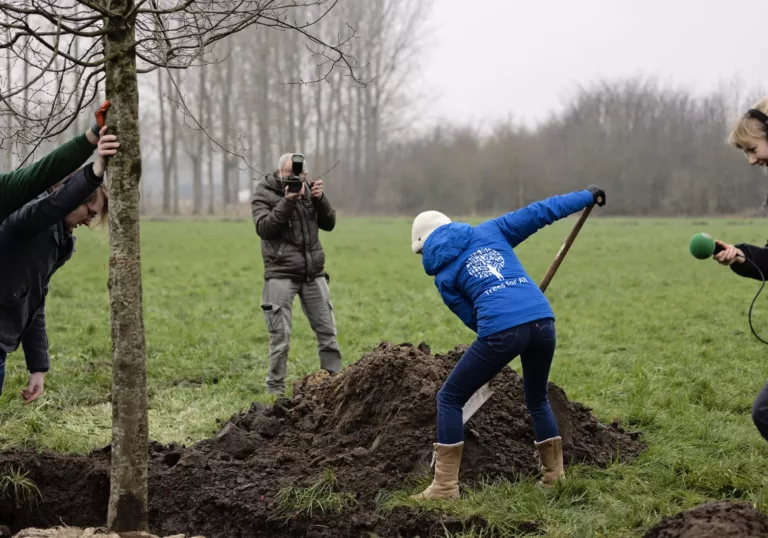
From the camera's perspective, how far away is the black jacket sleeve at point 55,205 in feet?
11.6

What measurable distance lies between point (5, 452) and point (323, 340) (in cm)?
300

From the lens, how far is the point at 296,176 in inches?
263

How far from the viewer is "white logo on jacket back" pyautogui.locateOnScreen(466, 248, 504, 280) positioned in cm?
406

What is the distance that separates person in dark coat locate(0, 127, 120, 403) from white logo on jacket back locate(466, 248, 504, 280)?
6.24 ft

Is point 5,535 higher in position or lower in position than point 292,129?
lower

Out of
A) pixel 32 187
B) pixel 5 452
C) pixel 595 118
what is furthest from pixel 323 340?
pixel 595 118

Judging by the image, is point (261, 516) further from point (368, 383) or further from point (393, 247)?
point (393, 247)

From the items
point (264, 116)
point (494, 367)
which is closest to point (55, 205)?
point (494, 367)

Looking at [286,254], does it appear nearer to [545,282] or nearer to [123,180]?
[545,282]

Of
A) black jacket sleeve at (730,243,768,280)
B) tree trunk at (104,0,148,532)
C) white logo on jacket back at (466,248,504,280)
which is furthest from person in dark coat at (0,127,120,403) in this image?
black jacket sleeve at (730,243,768,280)

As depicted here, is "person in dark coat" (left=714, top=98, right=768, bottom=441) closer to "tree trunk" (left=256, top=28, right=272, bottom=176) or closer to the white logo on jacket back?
the white logo on jacket back

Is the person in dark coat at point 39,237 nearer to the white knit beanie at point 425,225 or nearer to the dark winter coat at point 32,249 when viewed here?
the dark winter coat at point 32,249

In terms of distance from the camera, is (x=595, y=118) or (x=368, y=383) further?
(x=595, y=118)

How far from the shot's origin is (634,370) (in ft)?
24.8
